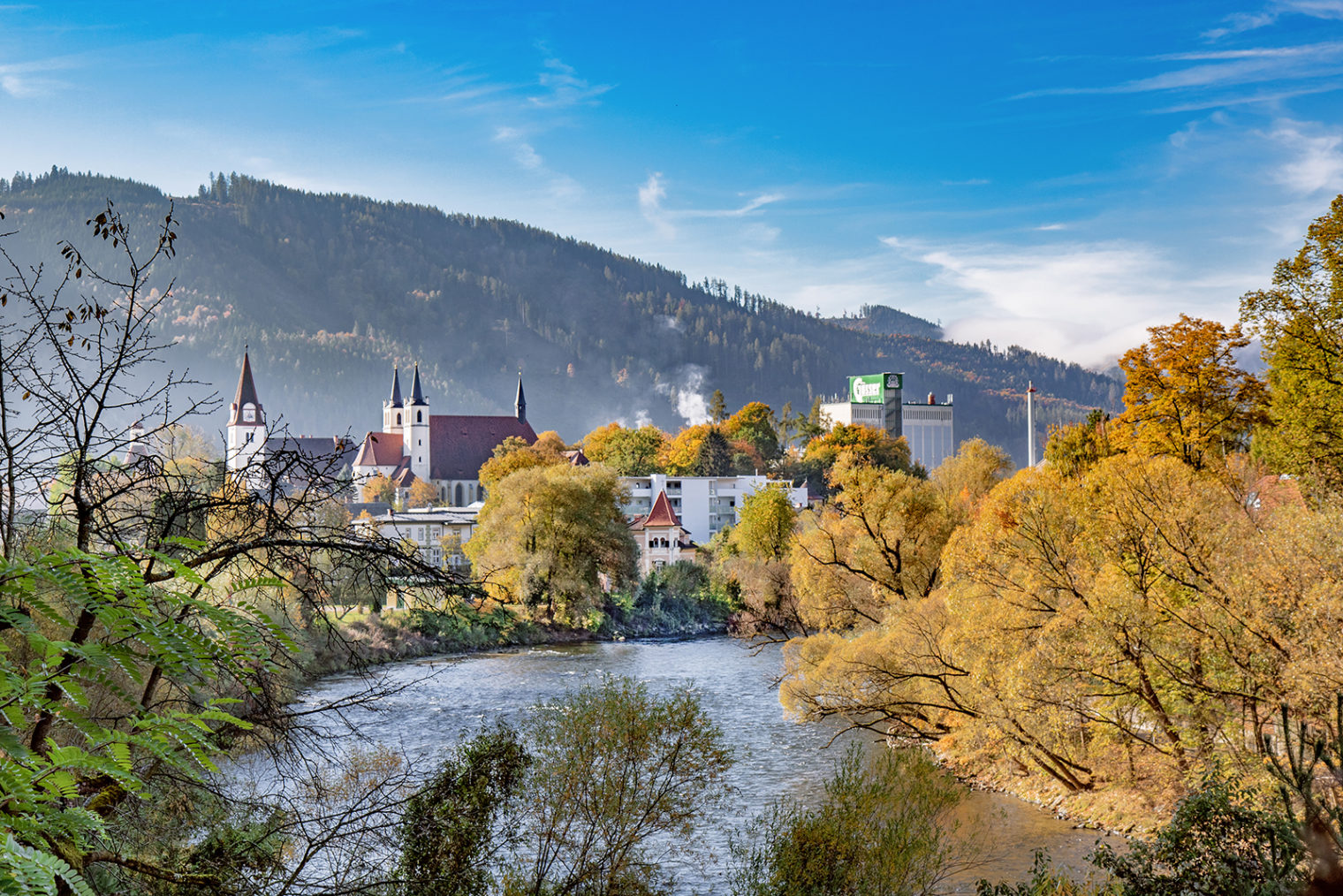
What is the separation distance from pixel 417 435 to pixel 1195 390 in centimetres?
9594

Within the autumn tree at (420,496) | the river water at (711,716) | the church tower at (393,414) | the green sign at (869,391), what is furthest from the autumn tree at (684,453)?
the green sign at (869,391)

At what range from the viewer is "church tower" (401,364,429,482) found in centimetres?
11875

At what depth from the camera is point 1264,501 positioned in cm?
2934

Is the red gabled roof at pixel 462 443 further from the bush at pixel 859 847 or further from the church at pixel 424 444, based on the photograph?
the bush at pixel 859 847

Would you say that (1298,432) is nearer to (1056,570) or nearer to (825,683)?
(1056,570)

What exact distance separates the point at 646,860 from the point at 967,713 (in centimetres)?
987

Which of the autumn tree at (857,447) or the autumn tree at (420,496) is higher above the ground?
the autumn tree at (857,447)

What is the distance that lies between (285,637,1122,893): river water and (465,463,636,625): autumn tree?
280 centimetres

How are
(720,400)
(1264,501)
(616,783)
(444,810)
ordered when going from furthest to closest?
(720,400), (1264,501), (616,783), (444,810)

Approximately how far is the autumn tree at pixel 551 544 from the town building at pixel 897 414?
110 meters

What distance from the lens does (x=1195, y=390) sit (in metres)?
35.0

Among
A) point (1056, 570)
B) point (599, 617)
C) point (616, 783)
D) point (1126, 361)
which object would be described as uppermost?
point (1126, 361)

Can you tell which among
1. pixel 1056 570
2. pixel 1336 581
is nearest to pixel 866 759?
pixel 1056 570

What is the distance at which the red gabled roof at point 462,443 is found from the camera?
392 feet
